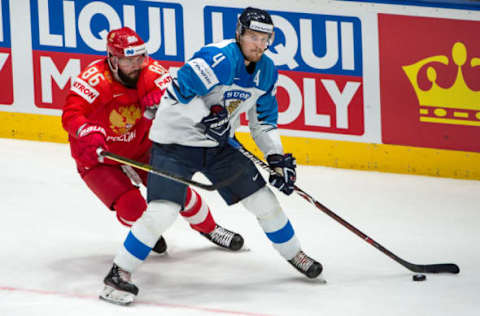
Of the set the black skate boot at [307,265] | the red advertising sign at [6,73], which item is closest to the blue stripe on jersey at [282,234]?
the black skate boot at [307,265]

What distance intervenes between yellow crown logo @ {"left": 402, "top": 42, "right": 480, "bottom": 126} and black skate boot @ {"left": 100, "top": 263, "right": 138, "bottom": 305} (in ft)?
9.31

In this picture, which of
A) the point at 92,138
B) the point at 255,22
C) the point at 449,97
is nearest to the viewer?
the point at 255,22

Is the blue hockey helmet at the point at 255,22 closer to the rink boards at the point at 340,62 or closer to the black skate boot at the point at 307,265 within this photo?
the black skate boot at the point at 307,265

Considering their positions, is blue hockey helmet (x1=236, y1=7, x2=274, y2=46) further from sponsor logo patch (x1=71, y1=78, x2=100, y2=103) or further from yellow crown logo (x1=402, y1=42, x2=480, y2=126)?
yellow crown logo (x1=402, y1=42, x2=480, y2=126)

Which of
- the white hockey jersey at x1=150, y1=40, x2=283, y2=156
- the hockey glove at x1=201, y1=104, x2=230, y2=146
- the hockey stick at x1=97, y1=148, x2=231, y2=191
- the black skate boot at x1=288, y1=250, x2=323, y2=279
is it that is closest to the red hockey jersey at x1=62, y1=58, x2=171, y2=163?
the hockey stick at x1=97, y1=148, x2=231, y2=191

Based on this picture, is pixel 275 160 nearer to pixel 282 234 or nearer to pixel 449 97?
pixel 282 234

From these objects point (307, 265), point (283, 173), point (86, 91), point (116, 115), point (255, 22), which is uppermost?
point (255, 22)

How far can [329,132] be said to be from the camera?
22.5 feet

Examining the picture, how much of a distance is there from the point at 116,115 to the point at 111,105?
0.19 ft

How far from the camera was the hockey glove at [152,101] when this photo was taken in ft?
16.0

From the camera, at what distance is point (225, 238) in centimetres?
535

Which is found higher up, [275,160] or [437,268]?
[275,160]

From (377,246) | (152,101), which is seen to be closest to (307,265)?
(377,246)

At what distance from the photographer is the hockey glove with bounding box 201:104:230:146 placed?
450 cm
